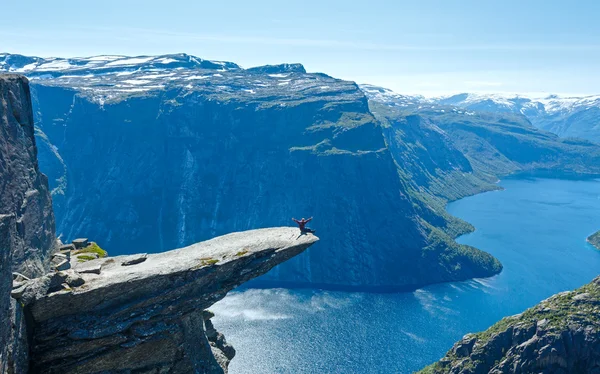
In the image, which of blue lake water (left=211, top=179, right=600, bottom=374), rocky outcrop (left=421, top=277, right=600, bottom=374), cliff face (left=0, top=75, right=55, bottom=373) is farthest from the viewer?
blue lake water (left=211, top=179, right=600, bottom=374)

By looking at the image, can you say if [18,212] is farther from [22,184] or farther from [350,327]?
[350,327]

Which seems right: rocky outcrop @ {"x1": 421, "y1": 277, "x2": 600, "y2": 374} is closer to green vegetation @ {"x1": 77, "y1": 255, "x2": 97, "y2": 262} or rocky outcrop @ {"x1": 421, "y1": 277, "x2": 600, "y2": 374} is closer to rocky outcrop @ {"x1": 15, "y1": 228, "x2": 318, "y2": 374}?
rocky outcrop @ {"x1": 15, "y1": 228, "x2": 318, "y2": 374}

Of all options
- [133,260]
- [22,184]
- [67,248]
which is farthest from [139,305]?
[67,248]

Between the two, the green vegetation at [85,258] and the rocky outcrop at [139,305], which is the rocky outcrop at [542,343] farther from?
the green vegetation at [85,258]

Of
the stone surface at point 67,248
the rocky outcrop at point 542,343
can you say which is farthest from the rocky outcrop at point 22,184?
the rocky outcrop at point 542,343

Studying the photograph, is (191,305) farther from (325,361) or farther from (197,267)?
(325,361)

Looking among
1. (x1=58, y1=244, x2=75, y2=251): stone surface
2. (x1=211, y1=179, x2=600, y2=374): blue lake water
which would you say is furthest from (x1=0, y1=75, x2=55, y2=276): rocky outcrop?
(x1=211, y1=179, x2=600, y2=374): blue lake water
